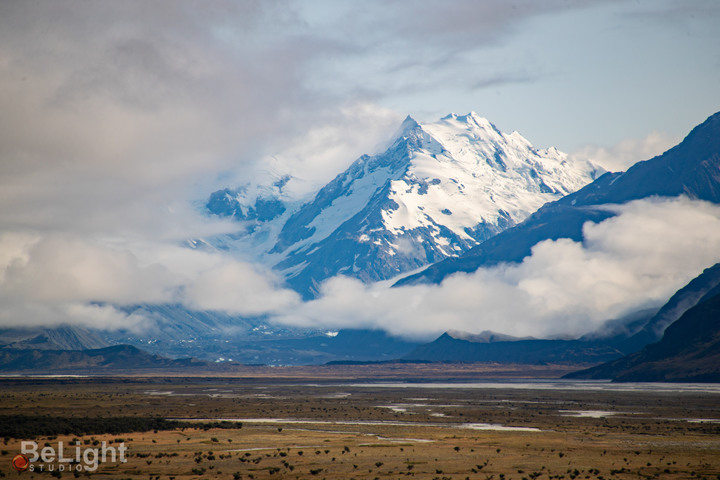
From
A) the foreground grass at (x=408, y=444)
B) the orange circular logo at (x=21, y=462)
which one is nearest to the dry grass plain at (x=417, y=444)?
the foreground grass at (x=408, y=444)

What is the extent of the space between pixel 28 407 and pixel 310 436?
294 feet

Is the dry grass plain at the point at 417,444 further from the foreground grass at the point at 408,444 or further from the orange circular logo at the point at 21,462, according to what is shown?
the orange circular logo at the point at 21,462

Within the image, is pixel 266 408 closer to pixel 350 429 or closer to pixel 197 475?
pixel 350 429

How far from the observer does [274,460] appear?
97062 mm

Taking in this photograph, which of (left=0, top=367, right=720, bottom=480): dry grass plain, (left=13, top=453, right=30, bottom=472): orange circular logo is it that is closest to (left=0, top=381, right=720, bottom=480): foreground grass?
(left=0, top=367, right=720, bottom=480): dry grass plain

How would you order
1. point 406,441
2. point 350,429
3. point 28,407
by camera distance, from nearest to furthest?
point 406,441 < point 350,429 < point 28,407

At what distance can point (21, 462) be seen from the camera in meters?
91.6

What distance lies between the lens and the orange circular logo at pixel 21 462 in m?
88.7

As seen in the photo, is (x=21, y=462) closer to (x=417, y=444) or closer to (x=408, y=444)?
(x=408, y=444)

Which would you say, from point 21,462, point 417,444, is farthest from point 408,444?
point 21,462

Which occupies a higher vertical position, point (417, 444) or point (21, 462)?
point (21, 462)

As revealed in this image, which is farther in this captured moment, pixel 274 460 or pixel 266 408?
pixel 266 408

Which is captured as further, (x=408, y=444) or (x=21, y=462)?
(x=408, y=444)

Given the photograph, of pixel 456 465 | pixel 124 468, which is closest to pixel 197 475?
pixel 124 468
